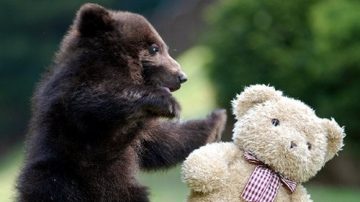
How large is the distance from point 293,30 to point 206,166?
9.35 meters

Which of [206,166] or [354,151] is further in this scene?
[354,151]

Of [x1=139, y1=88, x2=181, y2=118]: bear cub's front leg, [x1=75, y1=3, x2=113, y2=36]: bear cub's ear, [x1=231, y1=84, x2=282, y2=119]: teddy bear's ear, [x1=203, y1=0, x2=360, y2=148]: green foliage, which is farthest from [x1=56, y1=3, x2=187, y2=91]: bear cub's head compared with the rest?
[x1=203, y1=0, x2=360, y2=148]: green foliage

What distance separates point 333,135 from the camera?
3707 millimetres

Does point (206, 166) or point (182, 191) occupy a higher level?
point (206, 166)

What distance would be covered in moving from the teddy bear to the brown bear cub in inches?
12.4

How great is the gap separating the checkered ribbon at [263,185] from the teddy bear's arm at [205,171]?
109mm

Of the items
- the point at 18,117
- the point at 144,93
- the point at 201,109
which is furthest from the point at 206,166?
the point at 18,117

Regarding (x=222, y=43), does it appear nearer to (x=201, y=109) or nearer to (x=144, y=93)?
(x=201, y=109)

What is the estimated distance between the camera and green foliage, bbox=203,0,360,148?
11.6 metres

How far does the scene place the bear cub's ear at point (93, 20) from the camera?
3953 mm

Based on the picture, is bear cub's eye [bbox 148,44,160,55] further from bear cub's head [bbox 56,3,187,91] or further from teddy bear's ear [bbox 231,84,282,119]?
teddy bear's ear [bbox 231,84,282,119]

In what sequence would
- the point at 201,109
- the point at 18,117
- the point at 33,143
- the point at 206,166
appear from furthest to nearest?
1. the point at 18,117
2. the point at 201,109
3. the point at 33,143
4. the point at 206,166

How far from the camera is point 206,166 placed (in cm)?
361

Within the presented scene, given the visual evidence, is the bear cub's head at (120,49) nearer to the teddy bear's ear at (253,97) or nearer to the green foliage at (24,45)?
the teddy bear's ear at (253,97)
